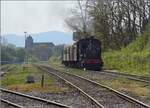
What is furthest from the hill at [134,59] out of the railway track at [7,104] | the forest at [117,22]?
the railway track at [7,104]

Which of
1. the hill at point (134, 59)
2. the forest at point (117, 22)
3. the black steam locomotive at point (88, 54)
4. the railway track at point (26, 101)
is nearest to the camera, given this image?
the railway track at point (26, 101)

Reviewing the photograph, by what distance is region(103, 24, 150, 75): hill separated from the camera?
4256 cm

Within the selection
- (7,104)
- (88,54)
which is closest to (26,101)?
(7,104)

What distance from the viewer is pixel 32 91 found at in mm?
21234

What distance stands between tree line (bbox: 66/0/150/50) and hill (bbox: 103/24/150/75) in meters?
8.76

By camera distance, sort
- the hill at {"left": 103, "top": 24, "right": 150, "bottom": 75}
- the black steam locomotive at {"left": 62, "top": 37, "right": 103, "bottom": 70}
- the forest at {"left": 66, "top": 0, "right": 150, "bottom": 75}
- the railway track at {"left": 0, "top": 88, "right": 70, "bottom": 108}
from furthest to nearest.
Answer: the forest at {"left": 66, "top": 0, "right": 150, "bottom": 75}
the black steam locomotive at {"left": 62, "top": 37, "right": 103, "bottom": 70}
the hill at {"left": 103, "top": 24, "right": 150, "bottom": 75}
the railway track at {"left": 0, "top": 88, "right": 70, "bottom": 108}

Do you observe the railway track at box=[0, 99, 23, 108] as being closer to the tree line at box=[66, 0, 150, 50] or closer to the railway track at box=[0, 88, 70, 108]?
the railway track at box=[0, 88, 70, 108]

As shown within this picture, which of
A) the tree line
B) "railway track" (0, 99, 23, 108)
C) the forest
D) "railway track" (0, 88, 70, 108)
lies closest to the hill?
the forest

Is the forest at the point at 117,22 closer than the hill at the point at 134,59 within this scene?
No

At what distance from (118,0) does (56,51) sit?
10214 centimetres

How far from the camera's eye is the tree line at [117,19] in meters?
63.5

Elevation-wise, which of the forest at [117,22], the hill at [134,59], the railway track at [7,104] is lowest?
the railway track at [7,104]

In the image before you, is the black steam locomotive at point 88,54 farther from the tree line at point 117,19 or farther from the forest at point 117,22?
the tree line at point 117,19

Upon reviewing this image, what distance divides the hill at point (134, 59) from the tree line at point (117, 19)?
28.7 ft
